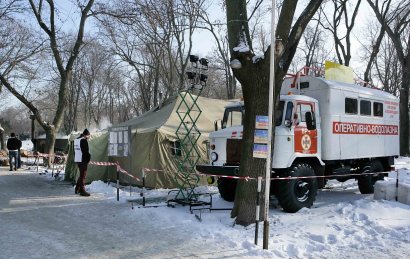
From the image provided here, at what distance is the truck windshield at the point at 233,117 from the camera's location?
36.6 ft

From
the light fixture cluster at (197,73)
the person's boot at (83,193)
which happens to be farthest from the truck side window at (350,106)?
the person's boot at (83,193)

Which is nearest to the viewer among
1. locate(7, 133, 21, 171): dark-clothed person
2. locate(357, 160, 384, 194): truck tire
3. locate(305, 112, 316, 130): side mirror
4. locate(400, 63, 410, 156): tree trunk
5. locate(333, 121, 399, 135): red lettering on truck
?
locate(305, 112, 316, 130): side mirror

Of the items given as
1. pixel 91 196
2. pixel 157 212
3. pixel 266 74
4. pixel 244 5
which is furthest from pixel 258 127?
pixel 91 196

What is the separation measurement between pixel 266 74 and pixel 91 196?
22.6 feet

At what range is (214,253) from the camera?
6.61m

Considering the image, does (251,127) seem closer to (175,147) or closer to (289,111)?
(289,111)

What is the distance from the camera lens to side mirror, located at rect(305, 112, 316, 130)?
10.1 metres

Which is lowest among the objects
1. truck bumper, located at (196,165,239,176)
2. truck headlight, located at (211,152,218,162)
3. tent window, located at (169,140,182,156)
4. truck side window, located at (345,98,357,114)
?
truck bumper, located at (196,165,239,176)

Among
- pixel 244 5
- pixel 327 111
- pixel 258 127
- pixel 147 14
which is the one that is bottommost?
pixel 258 127

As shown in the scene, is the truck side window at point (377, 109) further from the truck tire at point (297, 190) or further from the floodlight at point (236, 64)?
the floodlight at point (236, 64)

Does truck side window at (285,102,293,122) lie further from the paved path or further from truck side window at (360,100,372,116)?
the paved path

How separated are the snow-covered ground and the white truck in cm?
69

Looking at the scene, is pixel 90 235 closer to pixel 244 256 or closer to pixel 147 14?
pixel 244 256

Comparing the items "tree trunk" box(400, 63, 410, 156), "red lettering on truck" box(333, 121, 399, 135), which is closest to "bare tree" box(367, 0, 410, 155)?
"tree trunk" box(400, 63, 410, 156)
